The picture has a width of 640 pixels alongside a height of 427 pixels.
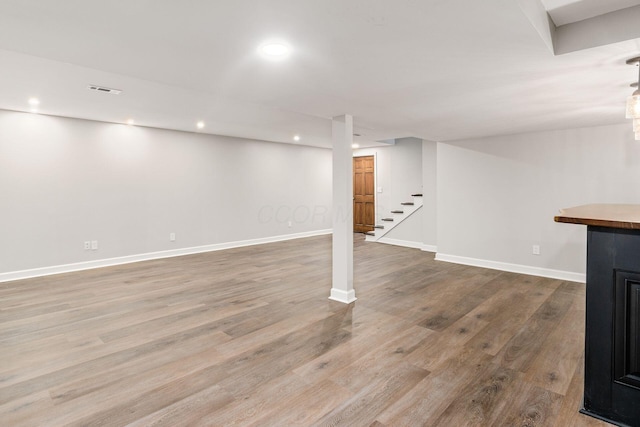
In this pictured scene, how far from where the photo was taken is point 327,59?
2.20 meters

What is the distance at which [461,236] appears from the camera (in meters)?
5.87

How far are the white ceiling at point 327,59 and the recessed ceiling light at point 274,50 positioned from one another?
6 cm

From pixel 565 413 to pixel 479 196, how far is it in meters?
4.12

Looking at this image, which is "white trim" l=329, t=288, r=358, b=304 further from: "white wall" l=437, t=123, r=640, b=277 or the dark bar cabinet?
"white wall" l=437, t=123, r=640, b=277

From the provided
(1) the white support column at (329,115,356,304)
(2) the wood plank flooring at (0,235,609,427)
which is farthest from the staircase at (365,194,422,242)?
(1) the white support column at (329,115,356,304)

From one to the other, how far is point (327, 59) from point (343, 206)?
→ 6.27 ft

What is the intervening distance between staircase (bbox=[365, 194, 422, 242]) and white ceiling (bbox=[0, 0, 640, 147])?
3345 millimetres

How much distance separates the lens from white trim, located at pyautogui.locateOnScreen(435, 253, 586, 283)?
4.74 m

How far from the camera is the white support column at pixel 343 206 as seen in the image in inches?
151

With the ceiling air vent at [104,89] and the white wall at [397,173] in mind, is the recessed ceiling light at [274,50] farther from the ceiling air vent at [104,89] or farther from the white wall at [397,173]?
the white wall at [397,173]

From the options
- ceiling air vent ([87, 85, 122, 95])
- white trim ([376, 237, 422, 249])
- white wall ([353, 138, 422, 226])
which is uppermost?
ceiling air vent ([87, 85, 122, 95])

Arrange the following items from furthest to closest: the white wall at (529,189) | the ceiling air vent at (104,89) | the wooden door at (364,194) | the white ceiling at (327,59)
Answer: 1. the wooden door at (364,194)
2. the white wall at (529,189)
3. the ceiling air vent at (104,89)
4. the white ceiling at (327,59)

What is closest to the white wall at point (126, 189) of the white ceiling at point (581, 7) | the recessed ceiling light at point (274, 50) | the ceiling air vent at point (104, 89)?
the ceiling air vent at point (104, 89)

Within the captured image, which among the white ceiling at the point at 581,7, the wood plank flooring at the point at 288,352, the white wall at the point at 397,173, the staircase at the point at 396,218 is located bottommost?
the wood plank flooring at the point at 288,352
